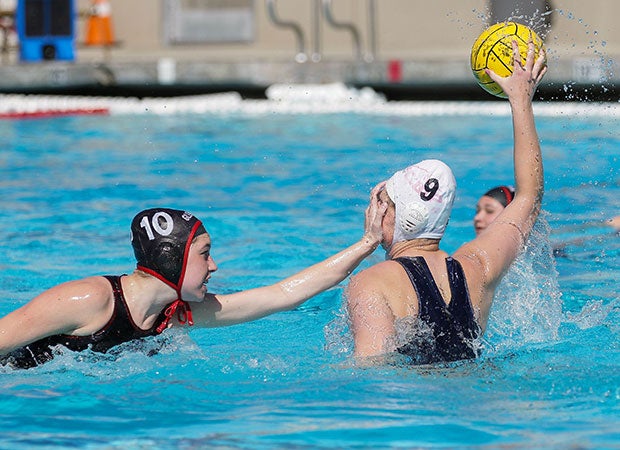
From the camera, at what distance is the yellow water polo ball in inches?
162

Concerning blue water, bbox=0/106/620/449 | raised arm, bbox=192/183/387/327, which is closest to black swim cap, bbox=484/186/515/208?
blue water, bbox=0/106/620/449

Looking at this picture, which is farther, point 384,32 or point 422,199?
point 384,32

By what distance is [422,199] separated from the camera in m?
3.62

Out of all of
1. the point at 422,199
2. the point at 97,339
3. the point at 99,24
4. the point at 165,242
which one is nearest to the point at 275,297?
the point at 165,242


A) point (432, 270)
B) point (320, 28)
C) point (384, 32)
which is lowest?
point (432, 270)

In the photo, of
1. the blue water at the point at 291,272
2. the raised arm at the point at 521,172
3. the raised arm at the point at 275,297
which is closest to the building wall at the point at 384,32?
the blue water at the point at 291,272

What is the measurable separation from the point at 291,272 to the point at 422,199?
2.92 m

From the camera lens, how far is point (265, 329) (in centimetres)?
520

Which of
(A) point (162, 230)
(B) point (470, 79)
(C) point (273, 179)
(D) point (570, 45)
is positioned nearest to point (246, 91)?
(B) point (470, 79)

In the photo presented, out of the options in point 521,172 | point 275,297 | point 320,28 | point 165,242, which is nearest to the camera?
point 165,242

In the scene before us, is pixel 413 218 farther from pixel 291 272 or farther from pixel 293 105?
pixel 293 105

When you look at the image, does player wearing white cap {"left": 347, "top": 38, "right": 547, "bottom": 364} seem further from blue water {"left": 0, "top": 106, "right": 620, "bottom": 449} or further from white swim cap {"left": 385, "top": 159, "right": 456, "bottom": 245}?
blue water {"left": 0, "top": 106, "right": 620, "bottom": 449}

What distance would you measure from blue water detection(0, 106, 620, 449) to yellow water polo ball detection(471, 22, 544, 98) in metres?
0.71

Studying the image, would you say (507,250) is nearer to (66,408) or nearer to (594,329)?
(594,329)
